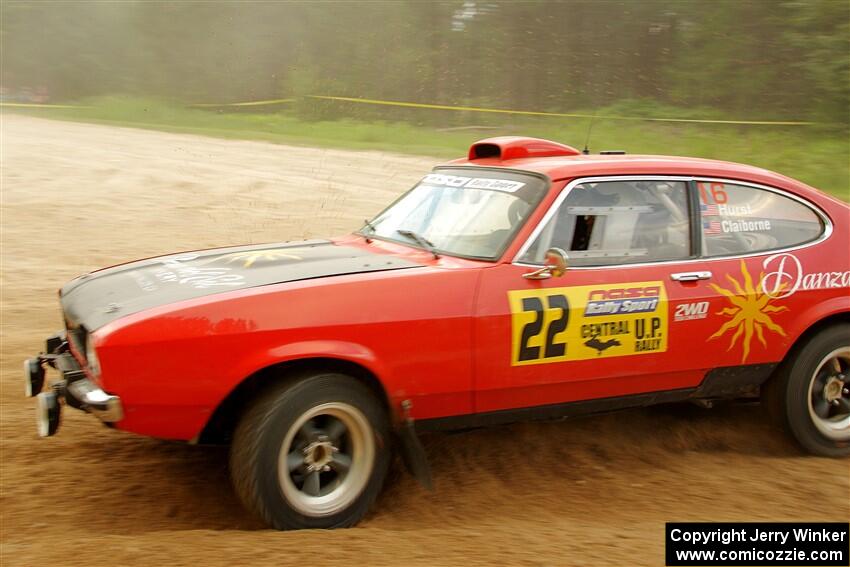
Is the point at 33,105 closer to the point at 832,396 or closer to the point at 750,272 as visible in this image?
the point at 750,272

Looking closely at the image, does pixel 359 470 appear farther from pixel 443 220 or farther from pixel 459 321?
pixel 443 220

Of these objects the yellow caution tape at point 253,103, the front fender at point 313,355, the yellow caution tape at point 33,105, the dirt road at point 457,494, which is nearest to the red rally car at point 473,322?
the front fender at point 313,355

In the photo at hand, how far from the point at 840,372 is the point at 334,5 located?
28514mm

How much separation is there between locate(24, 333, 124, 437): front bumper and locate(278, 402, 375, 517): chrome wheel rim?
0.74 meters

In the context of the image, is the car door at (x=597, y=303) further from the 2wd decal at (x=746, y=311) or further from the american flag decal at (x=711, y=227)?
the 2wd decal at (x=746, y=311)

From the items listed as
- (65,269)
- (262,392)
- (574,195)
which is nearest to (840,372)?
(574,195)

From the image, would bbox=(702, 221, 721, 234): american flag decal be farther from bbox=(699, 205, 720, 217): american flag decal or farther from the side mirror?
the side mirror

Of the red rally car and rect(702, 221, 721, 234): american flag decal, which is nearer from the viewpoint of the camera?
the red rally car

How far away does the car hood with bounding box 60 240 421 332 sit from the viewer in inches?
154

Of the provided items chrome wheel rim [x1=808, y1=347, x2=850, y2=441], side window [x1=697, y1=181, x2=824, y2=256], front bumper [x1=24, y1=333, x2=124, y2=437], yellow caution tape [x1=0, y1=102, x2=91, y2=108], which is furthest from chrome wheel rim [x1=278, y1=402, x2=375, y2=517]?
yellow caution tape [x1=0, y1=102, x2=91, y2=108]

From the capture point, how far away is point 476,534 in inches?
150

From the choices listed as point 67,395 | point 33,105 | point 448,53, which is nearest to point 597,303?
point 67,395

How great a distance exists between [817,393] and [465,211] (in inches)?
92.6

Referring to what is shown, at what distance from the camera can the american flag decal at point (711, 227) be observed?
4730 mm
